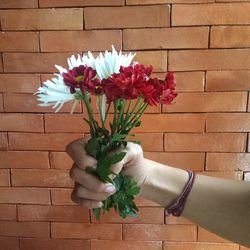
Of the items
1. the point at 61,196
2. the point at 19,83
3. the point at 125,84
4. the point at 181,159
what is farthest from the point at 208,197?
the point at 19,83

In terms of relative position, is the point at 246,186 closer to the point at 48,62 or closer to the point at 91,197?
the point at 91,197

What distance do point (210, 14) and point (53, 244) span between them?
0.76 meters

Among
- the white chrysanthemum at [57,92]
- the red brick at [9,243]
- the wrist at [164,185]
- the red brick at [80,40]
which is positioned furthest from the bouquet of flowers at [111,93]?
the red brick at [9,243]

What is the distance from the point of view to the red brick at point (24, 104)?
0.85 metres

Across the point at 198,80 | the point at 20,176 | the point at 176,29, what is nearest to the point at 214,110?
the point at 198,80

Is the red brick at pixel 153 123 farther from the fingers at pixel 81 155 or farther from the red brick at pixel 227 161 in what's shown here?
the fingers at pixel 81 155

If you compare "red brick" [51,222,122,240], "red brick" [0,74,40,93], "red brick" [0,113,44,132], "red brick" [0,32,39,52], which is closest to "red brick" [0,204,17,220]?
"red brick" [51,222,122,240]

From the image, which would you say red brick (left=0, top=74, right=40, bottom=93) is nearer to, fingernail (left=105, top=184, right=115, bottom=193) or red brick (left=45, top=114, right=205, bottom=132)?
red brick (left=45, top=114, right=205, bottom=132)

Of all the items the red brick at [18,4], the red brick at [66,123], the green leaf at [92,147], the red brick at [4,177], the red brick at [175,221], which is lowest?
the red brick at [175,221]

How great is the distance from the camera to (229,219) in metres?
0.63

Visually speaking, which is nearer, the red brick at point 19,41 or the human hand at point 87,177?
the human hand at point 87,177

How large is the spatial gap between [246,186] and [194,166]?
0.24 meters

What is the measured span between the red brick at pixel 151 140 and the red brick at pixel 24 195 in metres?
0.30

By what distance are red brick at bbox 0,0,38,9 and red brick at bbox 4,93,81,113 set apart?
217 millimetres
